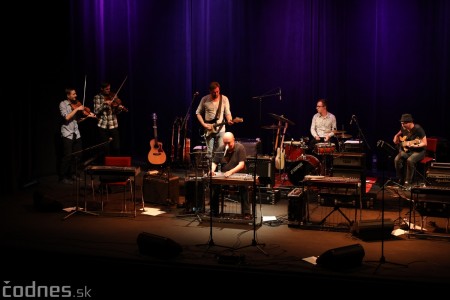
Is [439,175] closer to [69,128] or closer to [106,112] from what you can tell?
[106,112]

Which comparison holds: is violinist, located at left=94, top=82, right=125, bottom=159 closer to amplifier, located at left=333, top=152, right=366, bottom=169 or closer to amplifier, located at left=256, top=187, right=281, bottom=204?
amplifier, located at left=256, top=187, right=281, bottom=204

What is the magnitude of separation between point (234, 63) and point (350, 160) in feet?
14.4

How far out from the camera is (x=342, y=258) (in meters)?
5.77

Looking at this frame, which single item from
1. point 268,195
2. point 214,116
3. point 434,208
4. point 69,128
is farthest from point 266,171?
point 69,128

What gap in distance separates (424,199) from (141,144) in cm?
769

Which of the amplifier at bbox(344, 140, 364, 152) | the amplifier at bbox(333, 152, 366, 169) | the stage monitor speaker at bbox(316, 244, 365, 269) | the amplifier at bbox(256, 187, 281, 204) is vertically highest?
the amplifier at bbox(344, 140, 364, 152)

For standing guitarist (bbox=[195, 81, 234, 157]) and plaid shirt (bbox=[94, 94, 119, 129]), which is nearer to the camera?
standing guitarist (bbox=[195, 81, 234, 157])

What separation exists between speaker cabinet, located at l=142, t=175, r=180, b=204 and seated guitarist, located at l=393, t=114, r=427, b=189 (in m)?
4.13

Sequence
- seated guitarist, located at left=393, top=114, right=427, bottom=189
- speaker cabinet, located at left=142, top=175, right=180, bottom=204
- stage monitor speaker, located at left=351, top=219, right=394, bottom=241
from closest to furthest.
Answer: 1. stage monitor speaker, located at left=351, top=219, right=394, bottom=241
2. speaker cabinet, located at left=142, top=175, right=180, bottom=204
3. seated guitarist, located at left=393, top=114, right=427, bottom=189

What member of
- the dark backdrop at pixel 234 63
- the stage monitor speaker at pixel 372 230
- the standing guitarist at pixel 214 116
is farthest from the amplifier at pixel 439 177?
the standing guitarist at pixel 214 116

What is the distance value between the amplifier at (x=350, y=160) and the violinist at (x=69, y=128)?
188 inches

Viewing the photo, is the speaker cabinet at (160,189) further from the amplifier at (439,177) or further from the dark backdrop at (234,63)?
the amplifier at (439,177)

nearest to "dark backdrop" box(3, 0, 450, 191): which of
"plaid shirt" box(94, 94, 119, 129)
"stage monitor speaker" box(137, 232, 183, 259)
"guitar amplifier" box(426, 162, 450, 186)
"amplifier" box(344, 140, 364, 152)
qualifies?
"plaid shirt" box(94, 94, 119, 129)

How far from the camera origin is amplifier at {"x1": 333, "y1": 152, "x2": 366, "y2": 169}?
30.1 feet
